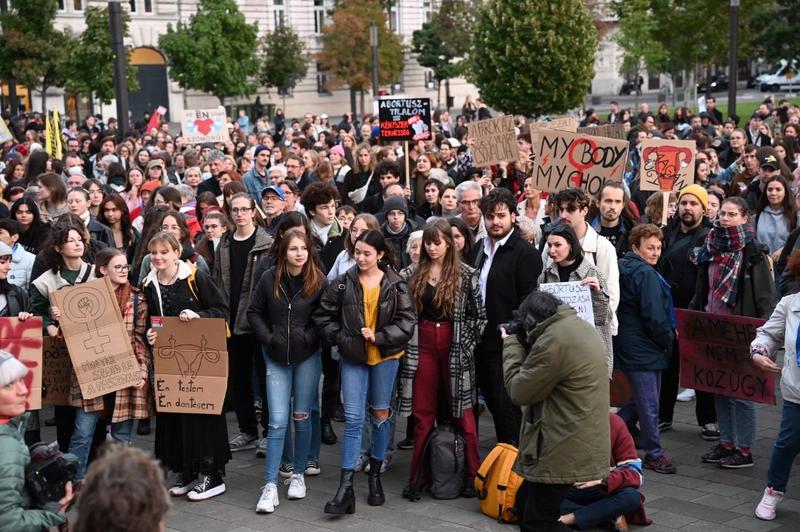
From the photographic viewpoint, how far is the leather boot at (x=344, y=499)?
7.79 metres

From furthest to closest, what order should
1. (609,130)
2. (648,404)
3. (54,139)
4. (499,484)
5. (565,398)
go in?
(54,139) → (609,130) → (648,404) → (499,484) → (565,398)

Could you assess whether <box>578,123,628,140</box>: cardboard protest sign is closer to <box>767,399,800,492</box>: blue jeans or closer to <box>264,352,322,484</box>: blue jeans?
<box>264,352,322,484</box>: blue jeans

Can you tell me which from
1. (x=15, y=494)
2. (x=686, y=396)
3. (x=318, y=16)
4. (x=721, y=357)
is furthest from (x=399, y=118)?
(x=318, y=16)

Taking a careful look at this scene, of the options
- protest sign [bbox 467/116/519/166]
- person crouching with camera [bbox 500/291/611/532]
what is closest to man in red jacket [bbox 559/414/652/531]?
person crouching with camera [bbox 500/291/611/532]

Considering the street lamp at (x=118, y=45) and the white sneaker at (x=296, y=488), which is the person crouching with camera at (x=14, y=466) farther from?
the street lamp at (x=118, y=45)

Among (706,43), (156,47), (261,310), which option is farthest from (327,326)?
(156,47)

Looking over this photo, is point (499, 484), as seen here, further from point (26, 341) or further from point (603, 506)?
point (26, 341)

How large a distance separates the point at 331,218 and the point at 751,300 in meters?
3.37

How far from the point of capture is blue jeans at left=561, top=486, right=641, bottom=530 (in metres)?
7.35

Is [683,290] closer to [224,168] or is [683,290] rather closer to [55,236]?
[55,236]

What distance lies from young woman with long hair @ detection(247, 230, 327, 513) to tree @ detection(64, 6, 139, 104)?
27.6 metres

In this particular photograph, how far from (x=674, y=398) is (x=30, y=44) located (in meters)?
30.8

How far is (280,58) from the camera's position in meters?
57.2

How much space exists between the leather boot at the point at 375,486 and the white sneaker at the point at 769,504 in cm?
246
